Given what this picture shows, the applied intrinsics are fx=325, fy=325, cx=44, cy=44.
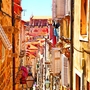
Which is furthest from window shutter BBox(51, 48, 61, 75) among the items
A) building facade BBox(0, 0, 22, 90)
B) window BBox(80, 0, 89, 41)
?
window BBox(80, 0, 89, 41)

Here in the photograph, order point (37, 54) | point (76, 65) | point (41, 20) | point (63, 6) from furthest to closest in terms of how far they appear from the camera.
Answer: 1. point (41, 20)
2. point (37, 54)
3. point (63, 6)
4. point (76, 65)

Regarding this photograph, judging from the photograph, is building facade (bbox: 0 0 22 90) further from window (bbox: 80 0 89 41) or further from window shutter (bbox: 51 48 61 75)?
window shutter (bbox: 51 48 61 75)

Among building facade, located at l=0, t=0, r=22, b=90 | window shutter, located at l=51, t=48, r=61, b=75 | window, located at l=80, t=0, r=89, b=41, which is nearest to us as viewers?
building facade, located at l=0, t=0, r=22, b=90

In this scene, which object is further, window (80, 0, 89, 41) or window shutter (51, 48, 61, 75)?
window shutter (51, 48, 61, 75)

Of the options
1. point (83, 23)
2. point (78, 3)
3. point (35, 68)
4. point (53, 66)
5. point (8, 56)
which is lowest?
point (35, 68)

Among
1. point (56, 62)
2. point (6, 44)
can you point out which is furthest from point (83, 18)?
point (56, 62)

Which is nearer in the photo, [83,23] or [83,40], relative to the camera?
[83,40]

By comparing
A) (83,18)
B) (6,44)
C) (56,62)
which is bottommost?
(56,62)

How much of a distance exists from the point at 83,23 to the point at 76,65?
1408mm

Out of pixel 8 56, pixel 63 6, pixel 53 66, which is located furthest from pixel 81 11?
pixel 53 66

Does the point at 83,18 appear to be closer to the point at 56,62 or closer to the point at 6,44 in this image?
the point at 6,44

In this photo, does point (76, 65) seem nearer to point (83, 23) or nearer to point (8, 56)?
point (83, 23)

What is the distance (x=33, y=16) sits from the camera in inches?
2670

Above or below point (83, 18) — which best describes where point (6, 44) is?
below
